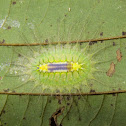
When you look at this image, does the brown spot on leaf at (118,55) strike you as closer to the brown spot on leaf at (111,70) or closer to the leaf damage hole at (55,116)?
the brown spot on leaf at (111,70)

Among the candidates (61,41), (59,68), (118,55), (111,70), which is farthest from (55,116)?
(118,55)

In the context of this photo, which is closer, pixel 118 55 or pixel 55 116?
pixel 118 55

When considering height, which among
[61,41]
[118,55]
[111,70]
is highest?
[61,41]

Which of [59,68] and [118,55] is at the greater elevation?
[118,55]

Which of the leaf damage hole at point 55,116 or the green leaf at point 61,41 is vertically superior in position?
the green leaf at point 61,41

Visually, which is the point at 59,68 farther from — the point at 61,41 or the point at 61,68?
the point at 61,41

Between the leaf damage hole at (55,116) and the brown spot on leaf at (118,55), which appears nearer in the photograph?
the brown spot on leaf at (118,55)

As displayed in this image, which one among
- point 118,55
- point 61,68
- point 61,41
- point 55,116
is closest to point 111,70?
point 118,55

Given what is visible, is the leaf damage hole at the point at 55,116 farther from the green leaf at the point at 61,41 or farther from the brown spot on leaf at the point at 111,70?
the brown spot on leaf at the point at 111,70

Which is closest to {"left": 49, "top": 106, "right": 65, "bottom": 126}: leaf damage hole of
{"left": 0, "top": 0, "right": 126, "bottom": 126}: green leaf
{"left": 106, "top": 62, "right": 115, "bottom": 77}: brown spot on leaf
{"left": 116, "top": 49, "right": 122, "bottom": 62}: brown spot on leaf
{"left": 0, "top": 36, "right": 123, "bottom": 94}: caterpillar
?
{"left": 0, "top": 0, "right": 126, "bottom": 126}: green leaf

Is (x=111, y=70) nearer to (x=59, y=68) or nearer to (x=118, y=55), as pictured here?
(x=118, y=55)

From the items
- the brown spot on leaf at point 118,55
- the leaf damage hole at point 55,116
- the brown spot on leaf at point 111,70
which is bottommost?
the leaf damage hole at point 55,116

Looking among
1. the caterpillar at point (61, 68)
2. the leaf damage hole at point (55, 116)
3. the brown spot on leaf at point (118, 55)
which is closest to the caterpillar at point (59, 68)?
the caterpillar at point (61, 68)
